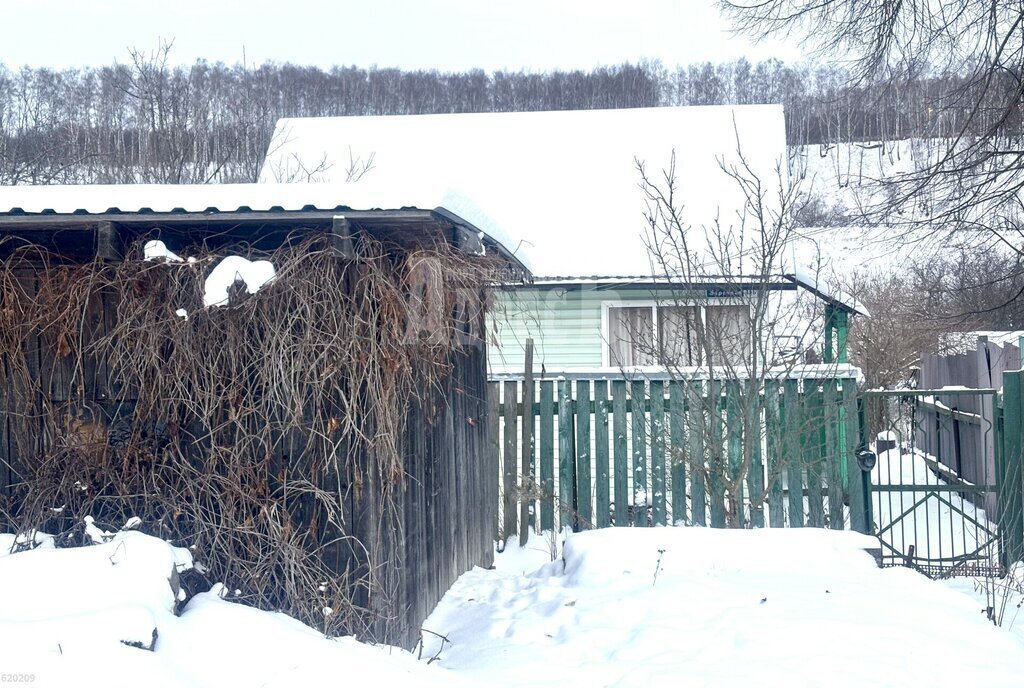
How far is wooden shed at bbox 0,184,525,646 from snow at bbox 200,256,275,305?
2 centimetres

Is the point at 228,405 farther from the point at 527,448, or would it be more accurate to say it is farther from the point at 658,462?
the point at 658,462

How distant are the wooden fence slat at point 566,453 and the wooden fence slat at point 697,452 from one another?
0.99m

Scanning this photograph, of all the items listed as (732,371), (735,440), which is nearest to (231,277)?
(732,371)

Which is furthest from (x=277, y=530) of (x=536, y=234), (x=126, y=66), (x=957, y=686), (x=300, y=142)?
(x=126, y=66)

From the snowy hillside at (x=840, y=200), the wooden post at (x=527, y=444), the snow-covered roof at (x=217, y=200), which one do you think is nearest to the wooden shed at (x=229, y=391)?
the snow-covered roof at (x=217, y=200)

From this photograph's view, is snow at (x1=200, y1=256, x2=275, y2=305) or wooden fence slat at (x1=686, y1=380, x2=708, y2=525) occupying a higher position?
snow at (x1=200, y1=256, x2=275, y2=305)

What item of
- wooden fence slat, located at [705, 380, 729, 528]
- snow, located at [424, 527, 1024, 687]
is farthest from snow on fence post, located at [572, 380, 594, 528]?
snow, located at [424, 527, 1024, 687]

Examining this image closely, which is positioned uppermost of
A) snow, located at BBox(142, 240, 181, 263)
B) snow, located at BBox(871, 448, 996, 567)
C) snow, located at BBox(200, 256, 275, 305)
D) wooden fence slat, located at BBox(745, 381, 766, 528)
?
snow, located at BBox(142, 240, 181, 263)

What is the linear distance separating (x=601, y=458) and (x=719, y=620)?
117 inches

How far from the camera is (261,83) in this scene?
41.3 meters

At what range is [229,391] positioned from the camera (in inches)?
179

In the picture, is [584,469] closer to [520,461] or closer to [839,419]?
[520,461]

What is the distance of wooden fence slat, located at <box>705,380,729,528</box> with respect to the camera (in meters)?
6.46

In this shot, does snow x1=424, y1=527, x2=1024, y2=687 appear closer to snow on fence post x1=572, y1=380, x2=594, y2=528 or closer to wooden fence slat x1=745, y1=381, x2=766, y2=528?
wooden fence slat x1=745, y1=381, x2=766, y2=528
